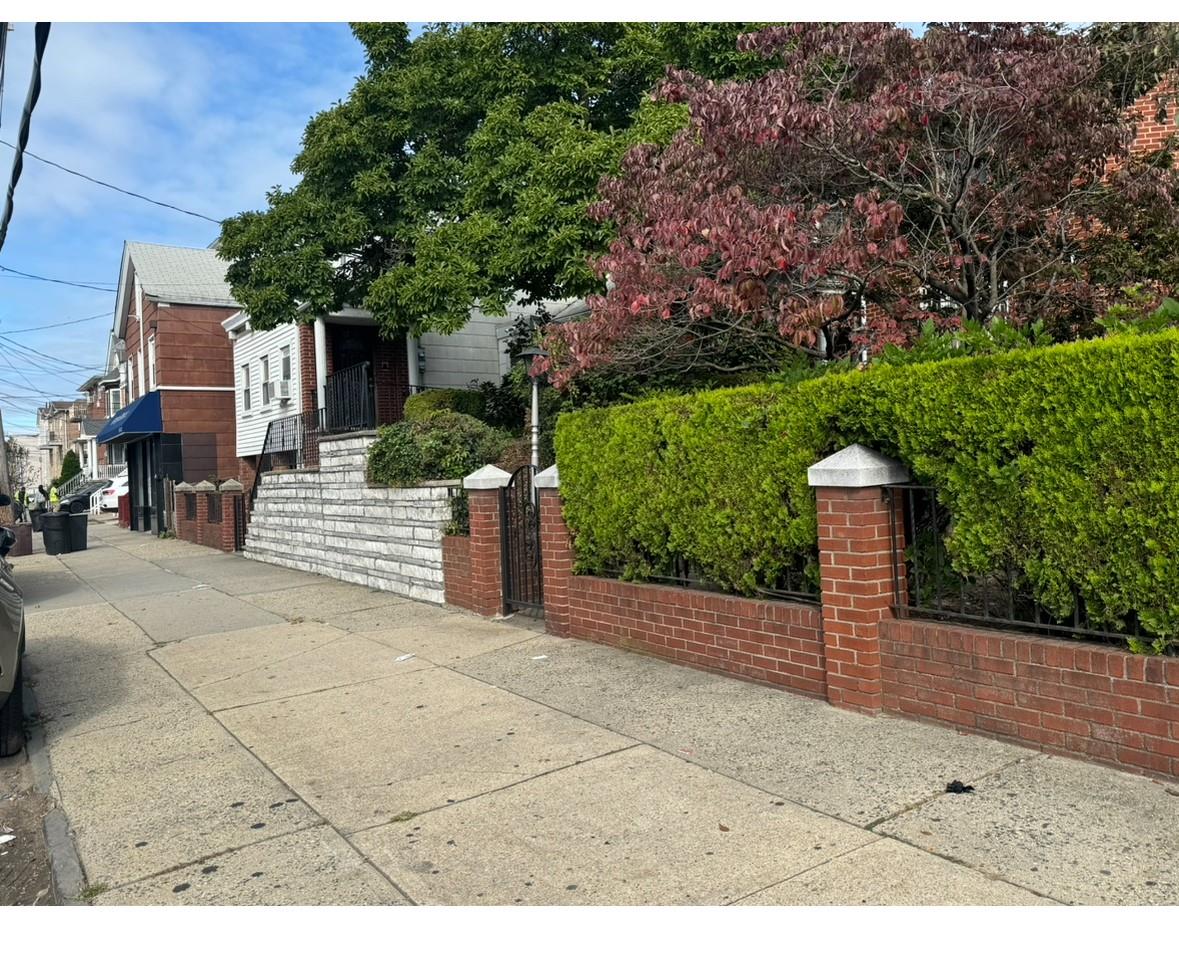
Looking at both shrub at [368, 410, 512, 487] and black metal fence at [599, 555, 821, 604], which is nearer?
black metal fence at [599, 555, 821, 604]

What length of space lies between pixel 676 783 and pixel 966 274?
534 cm

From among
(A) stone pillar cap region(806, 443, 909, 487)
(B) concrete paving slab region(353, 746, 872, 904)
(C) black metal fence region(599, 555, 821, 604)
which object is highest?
(A) stone pillar cap region(806, 443, 909, 487)

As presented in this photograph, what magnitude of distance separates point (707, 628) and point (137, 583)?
10.8 m

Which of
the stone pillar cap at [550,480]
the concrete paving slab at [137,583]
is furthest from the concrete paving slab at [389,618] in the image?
the concrete paving slab at [137,583]

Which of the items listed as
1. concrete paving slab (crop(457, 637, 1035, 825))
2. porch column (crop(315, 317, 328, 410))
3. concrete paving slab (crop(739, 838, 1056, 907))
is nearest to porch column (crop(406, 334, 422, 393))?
porch column (crop(315, 317, 328, 410))

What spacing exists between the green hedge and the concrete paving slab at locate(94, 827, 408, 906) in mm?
3154

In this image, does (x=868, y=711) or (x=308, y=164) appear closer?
(x=868, y=711)

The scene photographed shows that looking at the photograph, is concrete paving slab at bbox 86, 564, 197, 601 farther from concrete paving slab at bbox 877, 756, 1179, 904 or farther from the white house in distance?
concrete paving slab at bbox 877, 756, 1179, 904

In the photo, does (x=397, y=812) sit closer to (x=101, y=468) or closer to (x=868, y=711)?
(x=868, y=711)

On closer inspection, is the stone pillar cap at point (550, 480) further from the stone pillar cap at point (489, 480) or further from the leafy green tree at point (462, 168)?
the leafy green tree at point (462, 168)

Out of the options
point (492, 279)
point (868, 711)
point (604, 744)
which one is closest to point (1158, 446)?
point (868, 711)

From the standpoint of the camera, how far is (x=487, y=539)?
366 inches

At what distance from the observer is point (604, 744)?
17.0ft

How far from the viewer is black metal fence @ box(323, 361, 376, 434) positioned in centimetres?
1355
